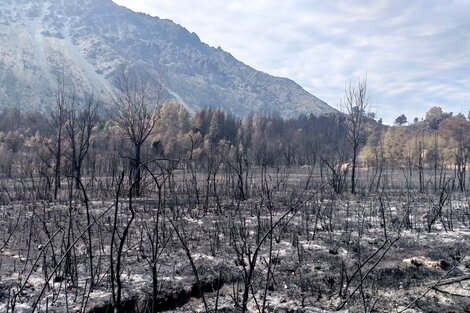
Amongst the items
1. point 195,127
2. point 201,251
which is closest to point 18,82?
point 195,127

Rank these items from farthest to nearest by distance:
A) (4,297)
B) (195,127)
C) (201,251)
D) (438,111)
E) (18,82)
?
(18,82) < (438,111) < (195,127) < (201,251) < (4,297)

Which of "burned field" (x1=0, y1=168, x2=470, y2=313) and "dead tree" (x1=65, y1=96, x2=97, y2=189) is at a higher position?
"dead tree" (x1=65, y1=96, x2=97, y2=189)

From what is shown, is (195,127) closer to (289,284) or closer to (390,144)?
(390,144)

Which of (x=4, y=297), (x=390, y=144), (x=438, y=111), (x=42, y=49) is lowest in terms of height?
(x=4, y=297)

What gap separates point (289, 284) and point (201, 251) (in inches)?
83.3

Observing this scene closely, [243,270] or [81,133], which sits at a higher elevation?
[81,133]

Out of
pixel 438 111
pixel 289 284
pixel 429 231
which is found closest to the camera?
pixel 289 284

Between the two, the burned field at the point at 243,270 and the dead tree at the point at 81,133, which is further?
the dead tree at the point at 81,133

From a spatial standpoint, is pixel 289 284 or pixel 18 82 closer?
pixel 289 284

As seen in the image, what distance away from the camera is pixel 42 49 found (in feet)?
583

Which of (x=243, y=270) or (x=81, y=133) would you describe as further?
(x=81, y=133)

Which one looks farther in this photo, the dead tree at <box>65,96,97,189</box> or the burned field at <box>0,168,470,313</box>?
the dead tree at <box>65,96,97,189</box>

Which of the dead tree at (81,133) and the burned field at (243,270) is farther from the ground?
the dead tree at (81,133)

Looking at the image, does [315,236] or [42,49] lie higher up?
[42,49]
